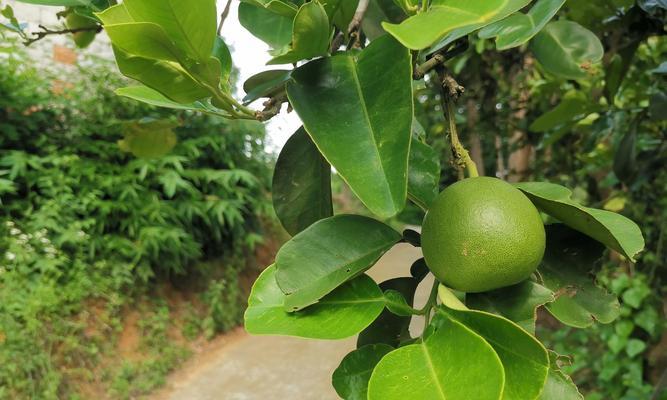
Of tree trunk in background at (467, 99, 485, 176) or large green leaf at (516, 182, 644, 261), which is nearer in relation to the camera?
large green leaf at (516, 182, 644, 261)

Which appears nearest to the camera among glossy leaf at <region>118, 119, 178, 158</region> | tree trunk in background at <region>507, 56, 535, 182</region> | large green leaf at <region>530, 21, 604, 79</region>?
large green leaf at <region>530, 21, 604, 79</region>

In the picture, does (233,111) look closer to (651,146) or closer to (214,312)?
(651,146)

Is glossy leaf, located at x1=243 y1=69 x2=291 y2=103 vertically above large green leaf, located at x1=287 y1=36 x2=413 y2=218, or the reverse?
glossy leaf, located at x1=243 y1=69 x2=291 y2=103

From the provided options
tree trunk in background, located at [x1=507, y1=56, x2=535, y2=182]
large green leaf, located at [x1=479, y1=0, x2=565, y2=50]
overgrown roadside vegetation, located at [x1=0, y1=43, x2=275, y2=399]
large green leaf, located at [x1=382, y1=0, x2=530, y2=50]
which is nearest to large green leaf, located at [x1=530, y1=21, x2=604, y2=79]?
large green leaf, located at [x1=479, y1=0, x2=565, y2=50]

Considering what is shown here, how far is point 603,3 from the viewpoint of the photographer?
45.7 inches

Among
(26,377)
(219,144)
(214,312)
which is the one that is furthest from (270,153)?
(26,377)

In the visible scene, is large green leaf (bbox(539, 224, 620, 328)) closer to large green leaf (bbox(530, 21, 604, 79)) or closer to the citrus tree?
the citrus tree

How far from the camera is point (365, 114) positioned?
1.37 feet

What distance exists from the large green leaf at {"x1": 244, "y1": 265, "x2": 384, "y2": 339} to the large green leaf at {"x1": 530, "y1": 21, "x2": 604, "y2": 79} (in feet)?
1.43

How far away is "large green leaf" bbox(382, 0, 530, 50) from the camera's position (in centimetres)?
31

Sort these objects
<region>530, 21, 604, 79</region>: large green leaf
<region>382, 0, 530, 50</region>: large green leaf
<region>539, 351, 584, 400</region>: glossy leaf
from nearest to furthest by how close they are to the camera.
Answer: <region>382, 0, 530, 50</region>: large green leaf < <region>539, 351, 584, 400</region>: glossy leaf < <region>530, 21, 604, 79</region>: large green leaf

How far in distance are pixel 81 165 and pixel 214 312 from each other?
1.26 meters

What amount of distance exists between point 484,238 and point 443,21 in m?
0.17

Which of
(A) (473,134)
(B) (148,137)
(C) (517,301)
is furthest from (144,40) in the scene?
(A) (473,134)
